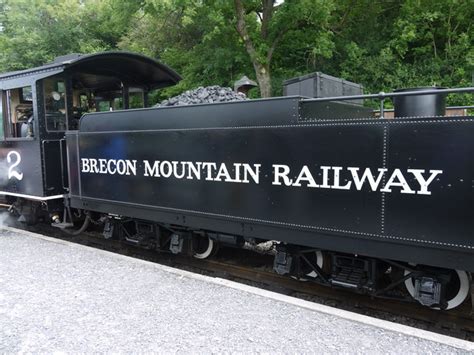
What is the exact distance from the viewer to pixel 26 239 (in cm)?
631

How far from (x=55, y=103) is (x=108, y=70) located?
102cm

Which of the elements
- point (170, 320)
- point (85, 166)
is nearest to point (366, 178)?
point (170, 320)

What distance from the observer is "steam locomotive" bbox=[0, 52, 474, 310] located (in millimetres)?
3150

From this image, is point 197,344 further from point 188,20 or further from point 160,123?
point 188,20

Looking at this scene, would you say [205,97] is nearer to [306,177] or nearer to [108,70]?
[108,70]

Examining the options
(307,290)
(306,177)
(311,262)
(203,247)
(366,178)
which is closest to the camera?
Answer: (366,178)

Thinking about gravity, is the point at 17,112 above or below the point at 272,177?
above

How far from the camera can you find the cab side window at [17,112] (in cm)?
672

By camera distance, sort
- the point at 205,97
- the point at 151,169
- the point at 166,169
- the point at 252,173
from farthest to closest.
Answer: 1. the point at 205,97
2. the point at 151,169
3. the point at 166,169
4. the point at 252,173

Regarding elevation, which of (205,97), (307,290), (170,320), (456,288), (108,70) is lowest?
(307,290)

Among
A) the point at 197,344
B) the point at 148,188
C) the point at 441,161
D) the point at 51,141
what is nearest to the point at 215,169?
the point at 148,188

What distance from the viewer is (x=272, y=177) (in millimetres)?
3971

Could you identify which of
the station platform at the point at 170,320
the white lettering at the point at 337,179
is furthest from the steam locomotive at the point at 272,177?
the station platform at the point at 170,320

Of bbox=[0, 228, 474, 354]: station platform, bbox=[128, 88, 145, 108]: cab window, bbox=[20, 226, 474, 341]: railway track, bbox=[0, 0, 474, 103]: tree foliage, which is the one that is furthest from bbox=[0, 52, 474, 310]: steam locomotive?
bbox=[0, 0, 474, 103]: tree foliage
